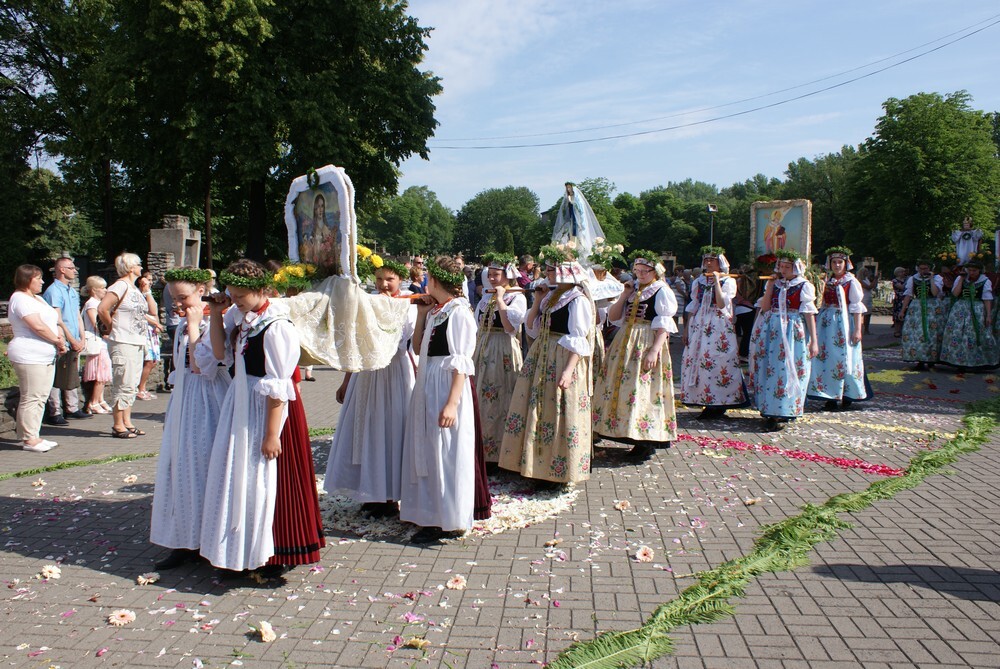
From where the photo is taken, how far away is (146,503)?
5605 millimetres

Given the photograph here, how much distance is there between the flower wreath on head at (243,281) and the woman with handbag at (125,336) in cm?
469

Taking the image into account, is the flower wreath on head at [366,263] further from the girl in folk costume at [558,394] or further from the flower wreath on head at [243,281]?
the girl in folk costume at [558,394]

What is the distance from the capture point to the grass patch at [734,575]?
Result: 3299mm

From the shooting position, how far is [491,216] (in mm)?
87062

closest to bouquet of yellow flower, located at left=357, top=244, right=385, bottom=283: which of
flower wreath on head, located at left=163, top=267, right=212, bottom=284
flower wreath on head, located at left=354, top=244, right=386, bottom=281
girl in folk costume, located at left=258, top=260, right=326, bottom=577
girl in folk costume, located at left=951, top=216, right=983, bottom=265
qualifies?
flower wreath on head, located at left=354, top=244, right=386, bottom=281

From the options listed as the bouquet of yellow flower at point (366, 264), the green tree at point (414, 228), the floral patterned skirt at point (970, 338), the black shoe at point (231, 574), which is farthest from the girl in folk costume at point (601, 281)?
the green tree at point (414, 228)

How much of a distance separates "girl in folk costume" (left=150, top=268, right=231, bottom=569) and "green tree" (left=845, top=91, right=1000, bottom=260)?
35.4 meters

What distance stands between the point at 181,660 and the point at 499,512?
2535 mm

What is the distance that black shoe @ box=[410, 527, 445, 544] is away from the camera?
4.76 meters

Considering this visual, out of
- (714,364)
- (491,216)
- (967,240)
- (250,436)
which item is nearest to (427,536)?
(250,436)

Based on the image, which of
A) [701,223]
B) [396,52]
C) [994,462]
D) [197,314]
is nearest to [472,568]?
[197,314]

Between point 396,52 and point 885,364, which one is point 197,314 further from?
point 396,52

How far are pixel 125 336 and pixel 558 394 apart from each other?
5780mm

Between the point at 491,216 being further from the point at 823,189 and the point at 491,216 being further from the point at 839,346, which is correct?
the point at 839,346
